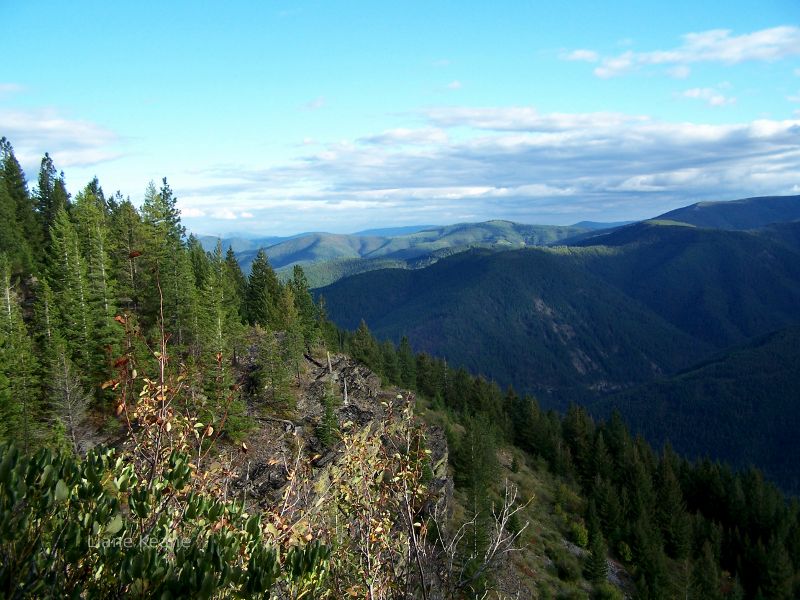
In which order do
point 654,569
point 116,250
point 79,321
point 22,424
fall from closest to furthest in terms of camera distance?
point 22,424 < point 79,321 < point 116,250 < point 654,569

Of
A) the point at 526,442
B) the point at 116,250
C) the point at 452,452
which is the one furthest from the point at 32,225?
the point at 526,442

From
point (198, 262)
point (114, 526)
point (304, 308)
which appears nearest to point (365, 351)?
point (304, 308)

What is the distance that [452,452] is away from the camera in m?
57.0

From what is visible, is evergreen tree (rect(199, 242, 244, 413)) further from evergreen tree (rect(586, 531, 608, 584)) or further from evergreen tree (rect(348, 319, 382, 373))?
evergreen tree (rect(586, 531, 608, 584))

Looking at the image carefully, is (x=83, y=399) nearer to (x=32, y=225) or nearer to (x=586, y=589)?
(x=32, y=225)

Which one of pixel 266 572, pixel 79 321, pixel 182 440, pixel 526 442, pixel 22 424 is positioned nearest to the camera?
pixel 266 572

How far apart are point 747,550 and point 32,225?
9825 cm

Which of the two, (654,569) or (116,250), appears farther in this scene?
(654,569)

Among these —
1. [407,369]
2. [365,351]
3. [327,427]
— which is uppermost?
[327,427]

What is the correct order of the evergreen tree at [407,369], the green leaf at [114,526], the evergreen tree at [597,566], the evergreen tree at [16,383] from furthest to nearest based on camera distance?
the evergreen tree at [407,369] < the evergreen tree at [597,566] < the evergreen tree at [16,383] < the green leaf at [114,526]

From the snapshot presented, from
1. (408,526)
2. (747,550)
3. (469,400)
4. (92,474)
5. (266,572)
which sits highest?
(92,474)

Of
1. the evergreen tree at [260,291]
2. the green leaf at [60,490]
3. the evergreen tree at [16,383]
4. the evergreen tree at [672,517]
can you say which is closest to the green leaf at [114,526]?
the green leaf at [60,490]

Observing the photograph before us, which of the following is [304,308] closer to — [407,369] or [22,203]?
[407,369]

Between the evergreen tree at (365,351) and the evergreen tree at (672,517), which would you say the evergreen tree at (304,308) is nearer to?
the evergreen tree at (365,351)
